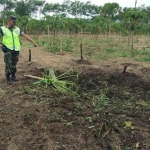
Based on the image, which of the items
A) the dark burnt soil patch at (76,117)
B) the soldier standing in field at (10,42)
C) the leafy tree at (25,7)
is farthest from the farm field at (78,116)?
the leafy tree at (25,7)

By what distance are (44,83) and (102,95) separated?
154cm

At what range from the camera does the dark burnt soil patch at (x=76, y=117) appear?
12.8ft

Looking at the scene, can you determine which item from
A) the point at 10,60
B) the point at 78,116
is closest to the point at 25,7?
the point at 10,60

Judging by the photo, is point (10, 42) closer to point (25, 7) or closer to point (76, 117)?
point (76, 117)

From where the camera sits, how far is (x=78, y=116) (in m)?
4.77

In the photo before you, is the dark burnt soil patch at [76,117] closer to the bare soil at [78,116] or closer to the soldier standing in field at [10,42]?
the bare soil at [78,116]

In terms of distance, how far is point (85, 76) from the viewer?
785 centimetres

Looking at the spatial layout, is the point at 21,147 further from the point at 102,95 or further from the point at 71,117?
the point at 102,95

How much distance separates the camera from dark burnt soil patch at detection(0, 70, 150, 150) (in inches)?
153

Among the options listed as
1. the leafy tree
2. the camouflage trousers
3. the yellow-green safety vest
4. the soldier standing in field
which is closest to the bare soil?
→ the camouflage trousers

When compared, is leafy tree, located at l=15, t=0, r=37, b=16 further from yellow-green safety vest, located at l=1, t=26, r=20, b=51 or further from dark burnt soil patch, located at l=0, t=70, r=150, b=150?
dark burnt soil patch, located at l=0, t=70, r=150, b=150

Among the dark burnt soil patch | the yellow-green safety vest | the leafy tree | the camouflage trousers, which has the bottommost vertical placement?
the dark burnt soil patch

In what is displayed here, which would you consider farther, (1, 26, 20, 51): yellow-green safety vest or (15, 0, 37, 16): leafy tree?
(15, 0, 37, 16): leafy tree

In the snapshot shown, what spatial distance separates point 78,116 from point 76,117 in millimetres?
80
